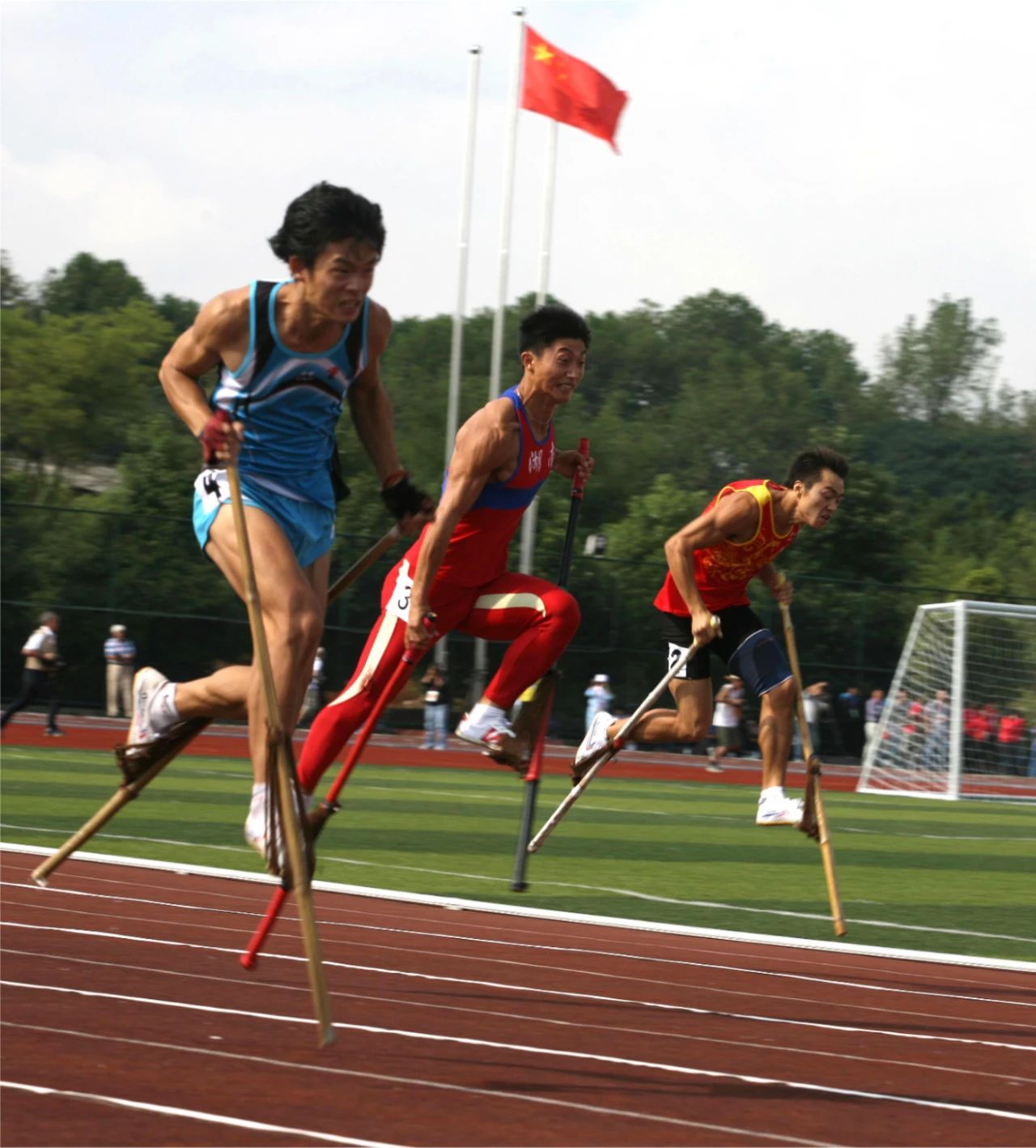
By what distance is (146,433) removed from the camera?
50.6 metres

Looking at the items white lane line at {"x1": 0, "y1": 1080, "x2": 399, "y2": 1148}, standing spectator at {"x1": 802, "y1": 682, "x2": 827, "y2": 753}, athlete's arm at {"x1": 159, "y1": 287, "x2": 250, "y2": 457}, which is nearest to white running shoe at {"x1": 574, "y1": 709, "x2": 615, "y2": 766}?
athlete's arm at {"x1": 159, "y1": 287, "x2": 250, "y2": 457}

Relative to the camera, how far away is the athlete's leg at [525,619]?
783cm

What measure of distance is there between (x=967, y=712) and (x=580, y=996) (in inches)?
894

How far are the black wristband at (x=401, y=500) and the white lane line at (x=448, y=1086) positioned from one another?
7.81ft

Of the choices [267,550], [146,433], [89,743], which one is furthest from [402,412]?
[267,550]

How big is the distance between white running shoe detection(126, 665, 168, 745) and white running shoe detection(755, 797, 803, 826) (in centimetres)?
374

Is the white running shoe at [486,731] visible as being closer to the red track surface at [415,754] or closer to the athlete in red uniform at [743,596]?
the athlete in red uniform at [743,596]

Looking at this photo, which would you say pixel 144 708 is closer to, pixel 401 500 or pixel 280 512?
pixel 280 512

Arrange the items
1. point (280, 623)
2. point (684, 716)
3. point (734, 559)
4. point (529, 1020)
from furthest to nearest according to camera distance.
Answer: point (684, 716) → point (734, 559) → point (280, 623) → point (529, 1020)

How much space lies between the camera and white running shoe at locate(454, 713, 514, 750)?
26.4 feet

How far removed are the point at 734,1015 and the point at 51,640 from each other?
19.6 m

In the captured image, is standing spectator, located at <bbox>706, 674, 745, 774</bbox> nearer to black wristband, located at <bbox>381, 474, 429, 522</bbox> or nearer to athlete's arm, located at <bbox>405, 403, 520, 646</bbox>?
athlete's arm, located at <bbox>405, 403, 520, 646</bbox>

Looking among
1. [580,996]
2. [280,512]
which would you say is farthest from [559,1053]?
[280,512]

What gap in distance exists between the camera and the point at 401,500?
6.55 m
